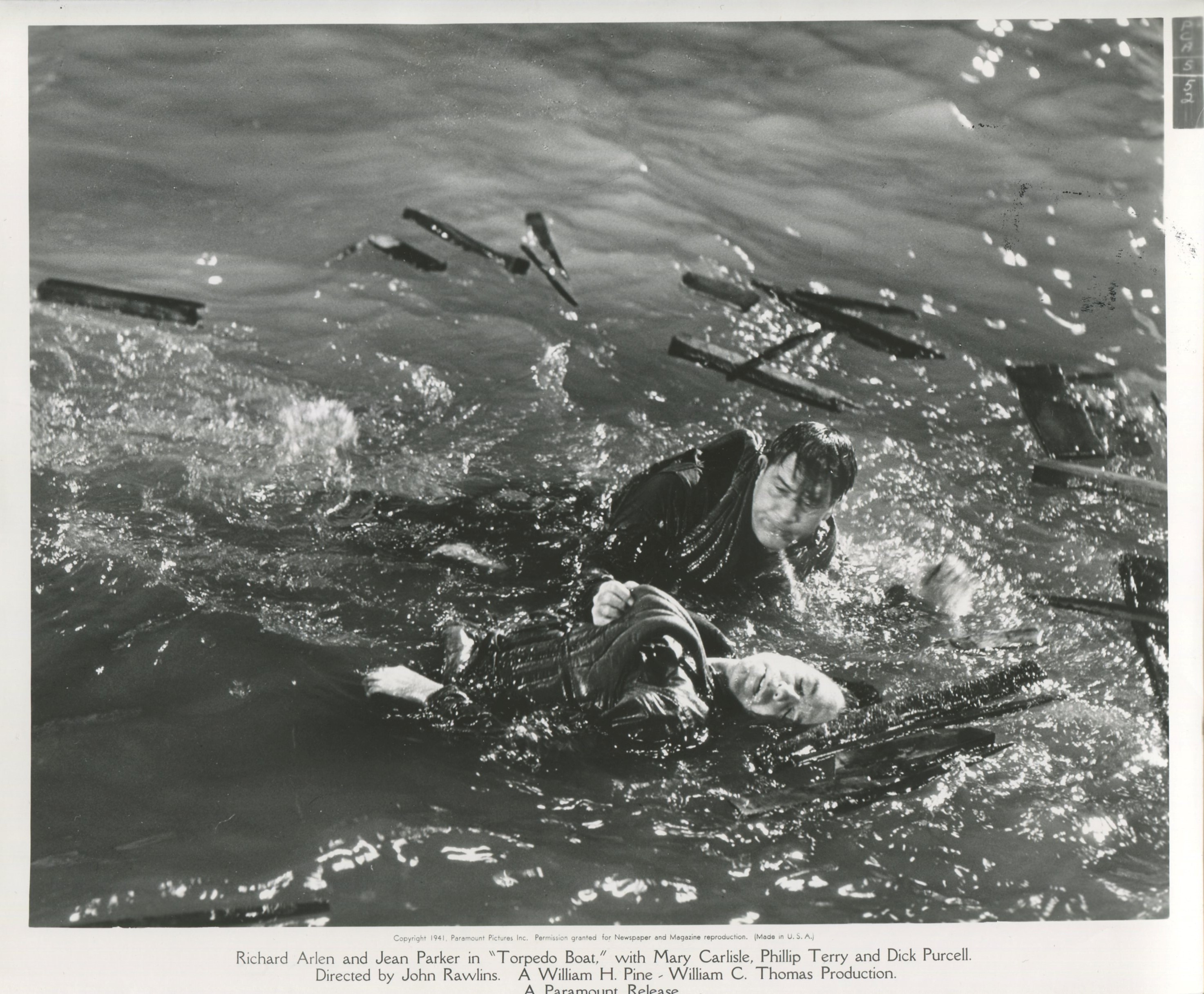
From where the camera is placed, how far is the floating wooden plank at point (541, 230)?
8.02ft

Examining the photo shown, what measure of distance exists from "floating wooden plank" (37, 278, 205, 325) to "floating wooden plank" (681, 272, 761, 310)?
113 centimetres

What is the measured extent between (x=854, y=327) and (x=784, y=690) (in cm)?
85

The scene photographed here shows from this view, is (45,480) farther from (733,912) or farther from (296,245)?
(733,912)

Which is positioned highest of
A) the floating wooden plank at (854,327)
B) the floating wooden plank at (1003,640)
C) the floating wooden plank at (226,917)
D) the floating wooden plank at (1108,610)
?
the floating wooden plank at (854,327)

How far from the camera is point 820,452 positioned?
238 centimetres

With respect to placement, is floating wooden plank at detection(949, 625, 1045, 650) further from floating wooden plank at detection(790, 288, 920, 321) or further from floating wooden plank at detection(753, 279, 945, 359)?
floating wooden plank at detection(790, 288, 920, 321)

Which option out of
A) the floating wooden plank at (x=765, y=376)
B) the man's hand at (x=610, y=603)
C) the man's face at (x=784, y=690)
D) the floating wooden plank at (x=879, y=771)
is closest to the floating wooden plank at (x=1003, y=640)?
the floating wooden plank at (x=879, y=771)

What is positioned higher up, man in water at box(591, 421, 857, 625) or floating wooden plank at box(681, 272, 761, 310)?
floating wooden plank at box(681, 272, 761, 310)

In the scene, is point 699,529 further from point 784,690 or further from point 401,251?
point 401,251

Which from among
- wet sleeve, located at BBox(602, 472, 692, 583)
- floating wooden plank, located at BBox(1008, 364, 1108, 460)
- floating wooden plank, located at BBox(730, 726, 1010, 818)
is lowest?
floating wooden plank, located at BBox(730, 726, 1010, 818)

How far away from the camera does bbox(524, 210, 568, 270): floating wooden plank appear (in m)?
2.44

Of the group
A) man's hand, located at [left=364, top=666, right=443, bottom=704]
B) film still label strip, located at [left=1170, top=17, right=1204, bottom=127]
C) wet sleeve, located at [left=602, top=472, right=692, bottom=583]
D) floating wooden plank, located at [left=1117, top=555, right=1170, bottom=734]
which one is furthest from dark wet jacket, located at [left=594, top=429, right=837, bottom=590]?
film still label strip, located at [left=1170, top=17, right=1204, bottom=127]

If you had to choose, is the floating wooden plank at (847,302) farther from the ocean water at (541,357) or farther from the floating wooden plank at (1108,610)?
the floating wooden plank at (1108,610)

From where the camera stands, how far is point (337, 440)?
241 cm
